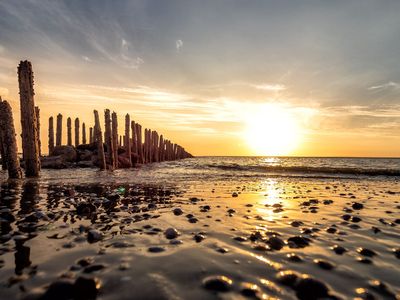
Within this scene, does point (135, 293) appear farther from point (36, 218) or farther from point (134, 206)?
point (134, 206)

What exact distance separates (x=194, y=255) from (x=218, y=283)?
0.78 metres

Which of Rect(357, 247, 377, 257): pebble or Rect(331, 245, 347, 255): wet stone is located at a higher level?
Rect(331, 245, 347, 255): wet stone

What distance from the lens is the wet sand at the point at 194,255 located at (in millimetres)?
2252

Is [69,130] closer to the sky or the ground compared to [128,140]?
closer to the sky

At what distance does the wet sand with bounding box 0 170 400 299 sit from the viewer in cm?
225

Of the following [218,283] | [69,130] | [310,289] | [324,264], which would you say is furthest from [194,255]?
[69,130]

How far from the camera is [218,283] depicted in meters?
2.35

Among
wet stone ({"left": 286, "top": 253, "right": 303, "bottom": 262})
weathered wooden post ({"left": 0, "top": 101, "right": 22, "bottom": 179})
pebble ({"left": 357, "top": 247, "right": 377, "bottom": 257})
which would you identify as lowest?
pebble ({"left": 357, "top": 247, "right": 377, "bottom": 257})

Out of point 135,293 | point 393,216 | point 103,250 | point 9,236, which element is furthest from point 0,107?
point 393,216

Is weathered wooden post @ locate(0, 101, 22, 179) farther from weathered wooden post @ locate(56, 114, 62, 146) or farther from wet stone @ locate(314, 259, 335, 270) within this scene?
weathered wooden post @ locate(56, 114, 62, 146)

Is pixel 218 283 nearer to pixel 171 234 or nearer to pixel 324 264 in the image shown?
pixel 324 264

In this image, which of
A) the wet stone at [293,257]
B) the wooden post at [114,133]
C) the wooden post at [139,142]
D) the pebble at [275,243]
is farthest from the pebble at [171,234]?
the wooden post at [139,142]

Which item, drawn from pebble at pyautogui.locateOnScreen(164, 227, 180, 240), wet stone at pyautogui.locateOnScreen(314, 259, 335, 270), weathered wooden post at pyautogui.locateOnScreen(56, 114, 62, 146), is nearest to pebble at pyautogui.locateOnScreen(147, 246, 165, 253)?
pebble at pyautogui.locateOnScreen(164, 227, 180, 240)

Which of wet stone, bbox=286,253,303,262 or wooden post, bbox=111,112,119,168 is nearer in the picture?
wet stone, bbox=286,253,303,262
